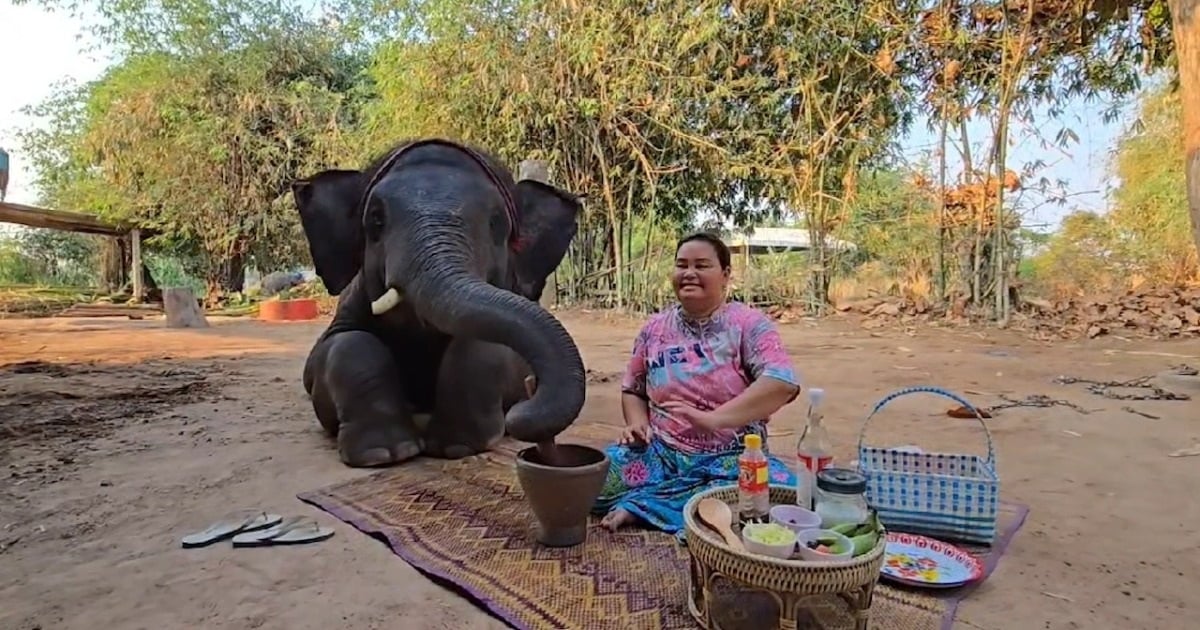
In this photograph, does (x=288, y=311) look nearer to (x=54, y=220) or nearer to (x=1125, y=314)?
(x=54, y=220)

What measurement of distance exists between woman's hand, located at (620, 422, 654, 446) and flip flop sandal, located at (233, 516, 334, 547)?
95cm

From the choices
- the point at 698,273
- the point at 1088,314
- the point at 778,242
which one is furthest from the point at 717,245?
→ the point at 778,242

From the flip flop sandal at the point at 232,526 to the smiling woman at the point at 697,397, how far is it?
3.36 feet

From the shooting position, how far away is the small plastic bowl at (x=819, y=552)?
1535 mm

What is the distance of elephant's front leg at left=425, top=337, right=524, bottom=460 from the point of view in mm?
3205

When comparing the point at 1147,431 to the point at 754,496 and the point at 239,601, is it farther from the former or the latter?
the point at 239,601

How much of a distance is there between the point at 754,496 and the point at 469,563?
77 cm

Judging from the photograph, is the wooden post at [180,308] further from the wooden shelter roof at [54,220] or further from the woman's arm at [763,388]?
the woman's arm at [763,388]

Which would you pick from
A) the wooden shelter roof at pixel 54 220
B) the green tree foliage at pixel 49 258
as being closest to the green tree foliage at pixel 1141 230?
the wooden shelter roof at pixel 54 220

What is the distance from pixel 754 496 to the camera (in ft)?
6.03

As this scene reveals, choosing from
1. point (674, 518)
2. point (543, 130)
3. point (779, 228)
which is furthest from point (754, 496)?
point (779, 228)

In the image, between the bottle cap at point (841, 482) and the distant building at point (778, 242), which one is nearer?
the bottle cap at point (841, 482)

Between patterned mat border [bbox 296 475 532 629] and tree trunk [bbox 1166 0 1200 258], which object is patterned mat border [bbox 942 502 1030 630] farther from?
tree trunk [bbox 1166 0 1200 258]

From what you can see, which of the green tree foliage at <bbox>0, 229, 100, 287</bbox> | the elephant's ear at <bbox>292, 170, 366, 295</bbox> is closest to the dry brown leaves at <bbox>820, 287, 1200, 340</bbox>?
the elephant's ear at <bbox>292, 170, 366, 295</bbox>
